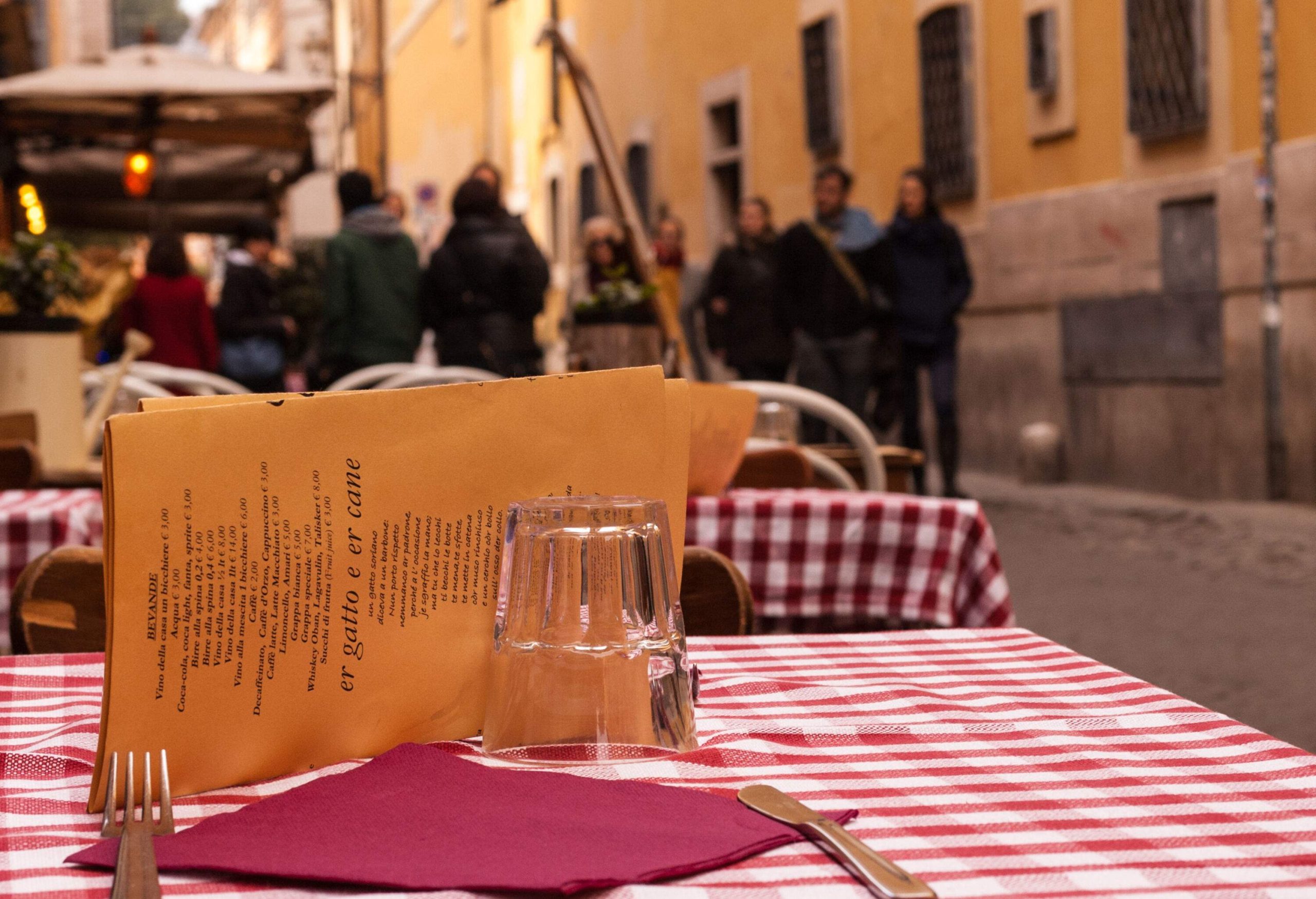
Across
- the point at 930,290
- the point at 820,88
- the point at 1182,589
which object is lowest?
the point at 1182,589

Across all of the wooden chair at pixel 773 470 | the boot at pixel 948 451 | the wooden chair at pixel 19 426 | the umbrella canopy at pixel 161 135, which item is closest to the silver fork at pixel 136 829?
the wooden chair at pixel 773 470

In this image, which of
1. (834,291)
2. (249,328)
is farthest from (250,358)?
(834,291)

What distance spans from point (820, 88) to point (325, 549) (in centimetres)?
1172

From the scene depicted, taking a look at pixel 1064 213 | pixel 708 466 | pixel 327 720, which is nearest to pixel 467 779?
pixel 327 720

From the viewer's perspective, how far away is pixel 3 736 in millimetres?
1108

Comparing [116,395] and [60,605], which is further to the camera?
[116,395]

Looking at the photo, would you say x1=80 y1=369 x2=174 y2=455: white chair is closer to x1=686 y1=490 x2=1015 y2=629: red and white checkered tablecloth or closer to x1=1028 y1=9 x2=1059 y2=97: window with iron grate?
x1=686 y1=490 x2=1015 y2=629: red and white checkered tablecloth

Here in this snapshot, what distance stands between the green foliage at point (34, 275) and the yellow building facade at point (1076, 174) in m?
5.67

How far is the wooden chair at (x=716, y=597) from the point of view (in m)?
1.75

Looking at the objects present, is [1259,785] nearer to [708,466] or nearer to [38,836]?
[38,836]

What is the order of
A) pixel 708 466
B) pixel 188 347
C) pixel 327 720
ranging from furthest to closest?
pixel 188 347 < pixel 708 466 < pixel 327 720

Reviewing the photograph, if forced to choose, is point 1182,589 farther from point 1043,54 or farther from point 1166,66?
point 1043,54

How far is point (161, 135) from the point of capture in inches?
415

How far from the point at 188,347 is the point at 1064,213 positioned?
470 cm
